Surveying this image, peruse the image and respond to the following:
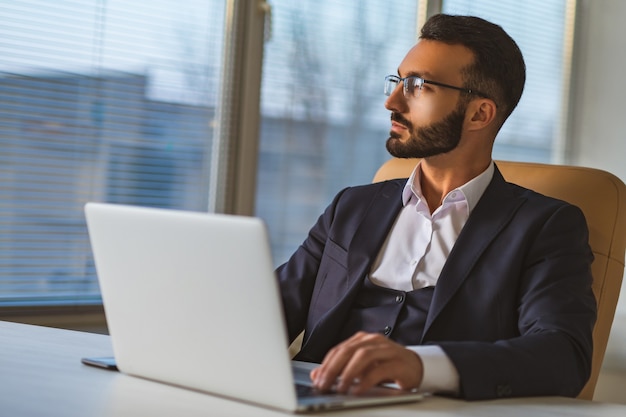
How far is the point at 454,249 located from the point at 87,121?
1.52m

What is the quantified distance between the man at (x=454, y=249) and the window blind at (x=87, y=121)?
1064 millimetres

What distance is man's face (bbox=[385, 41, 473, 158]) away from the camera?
195cm

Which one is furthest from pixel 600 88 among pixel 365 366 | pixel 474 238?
pixel 365 366

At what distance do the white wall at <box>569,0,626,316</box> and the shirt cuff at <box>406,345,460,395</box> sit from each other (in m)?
3.40

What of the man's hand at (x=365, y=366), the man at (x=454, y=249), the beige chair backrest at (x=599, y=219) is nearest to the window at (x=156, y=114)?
the man at (x=454, y=249)

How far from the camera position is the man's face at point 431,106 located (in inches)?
76.7

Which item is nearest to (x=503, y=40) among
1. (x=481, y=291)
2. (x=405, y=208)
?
(x=405, y=208)

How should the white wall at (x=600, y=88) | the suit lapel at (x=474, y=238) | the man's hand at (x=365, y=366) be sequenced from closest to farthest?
the man's hand at (x=365, y=366)
the suit lapel at (x=474, y=238)
the white wall at (x=600, y=88)

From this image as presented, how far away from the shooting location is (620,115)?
4465 mm

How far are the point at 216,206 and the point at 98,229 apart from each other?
2.01 m

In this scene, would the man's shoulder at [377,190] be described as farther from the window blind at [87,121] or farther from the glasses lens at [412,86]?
the window blind at [87,121]

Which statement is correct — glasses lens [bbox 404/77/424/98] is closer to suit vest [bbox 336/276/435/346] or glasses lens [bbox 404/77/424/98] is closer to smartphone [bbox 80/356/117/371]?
suit vest [bbox 336/276/435/346]

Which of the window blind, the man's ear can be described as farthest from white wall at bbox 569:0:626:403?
the man's ear

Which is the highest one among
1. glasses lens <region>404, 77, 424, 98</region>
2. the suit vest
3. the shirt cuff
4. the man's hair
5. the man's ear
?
the man's hair
